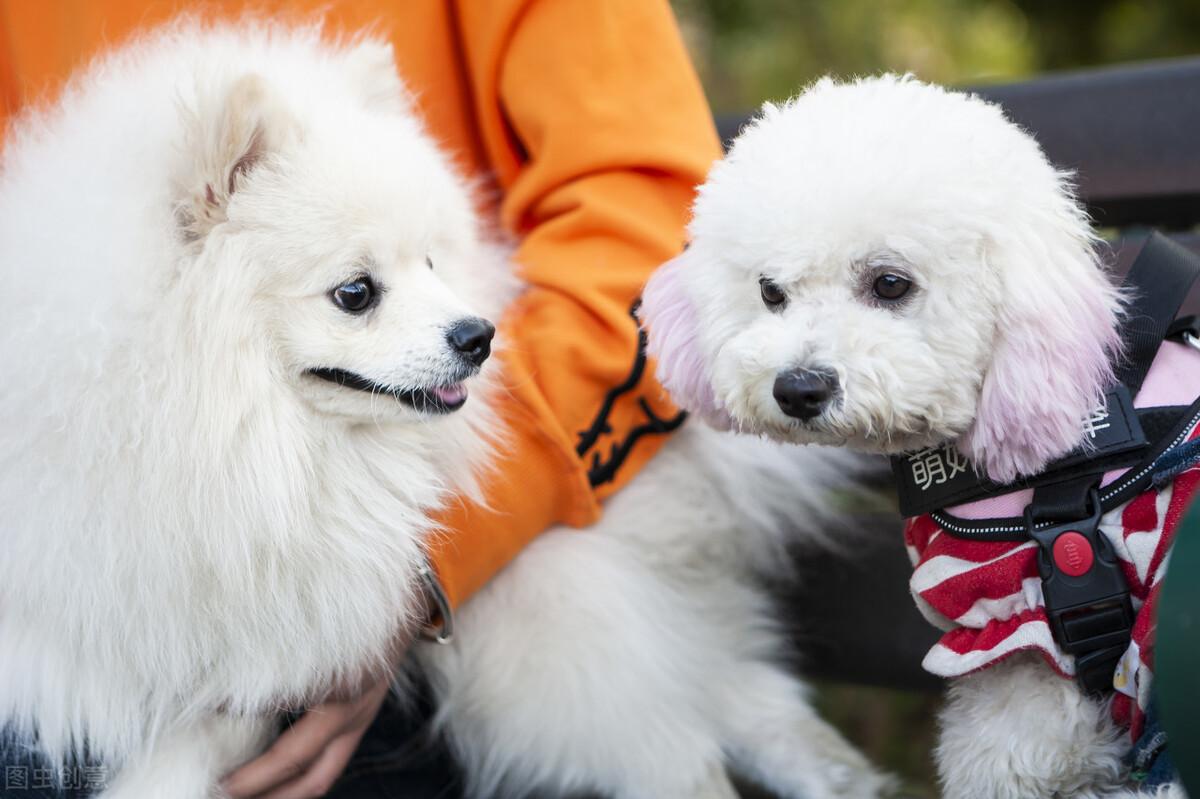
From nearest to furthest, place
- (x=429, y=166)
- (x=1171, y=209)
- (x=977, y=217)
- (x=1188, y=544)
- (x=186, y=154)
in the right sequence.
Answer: (x=1188, y=544) → (x=977, y=217) → (x=186, y=154) → (x=429, y=166) → (x=1171, y=209)

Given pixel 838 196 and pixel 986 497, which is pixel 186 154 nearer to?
pixel 838 196

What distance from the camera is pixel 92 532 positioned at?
1037mm

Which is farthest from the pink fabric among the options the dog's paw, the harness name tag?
the dog's paw

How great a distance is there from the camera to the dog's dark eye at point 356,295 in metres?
1.05

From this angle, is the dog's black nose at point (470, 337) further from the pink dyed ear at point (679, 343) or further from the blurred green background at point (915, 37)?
the blurred green background at point (915, 37)

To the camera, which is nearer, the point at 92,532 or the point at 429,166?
the point at 92,532

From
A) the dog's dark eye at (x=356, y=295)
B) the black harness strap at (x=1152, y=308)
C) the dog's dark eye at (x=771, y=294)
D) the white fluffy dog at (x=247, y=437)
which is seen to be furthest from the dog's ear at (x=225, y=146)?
the black harness strap at (x=1152, y=308)

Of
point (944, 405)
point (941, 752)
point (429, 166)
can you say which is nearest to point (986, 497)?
point (944, 405)

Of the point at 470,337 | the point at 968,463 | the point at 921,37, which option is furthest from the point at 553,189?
the point at 921,37

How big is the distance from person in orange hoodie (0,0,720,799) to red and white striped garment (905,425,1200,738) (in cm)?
45

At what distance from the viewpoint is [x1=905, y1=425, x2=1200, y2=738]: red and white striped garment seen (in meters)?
0.90

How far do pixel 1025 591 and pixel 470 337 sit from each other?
0.56m

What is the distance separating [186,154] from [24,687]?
573 millimetres

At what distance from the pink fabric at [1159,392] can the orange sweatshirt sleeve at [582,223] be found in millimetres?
456
